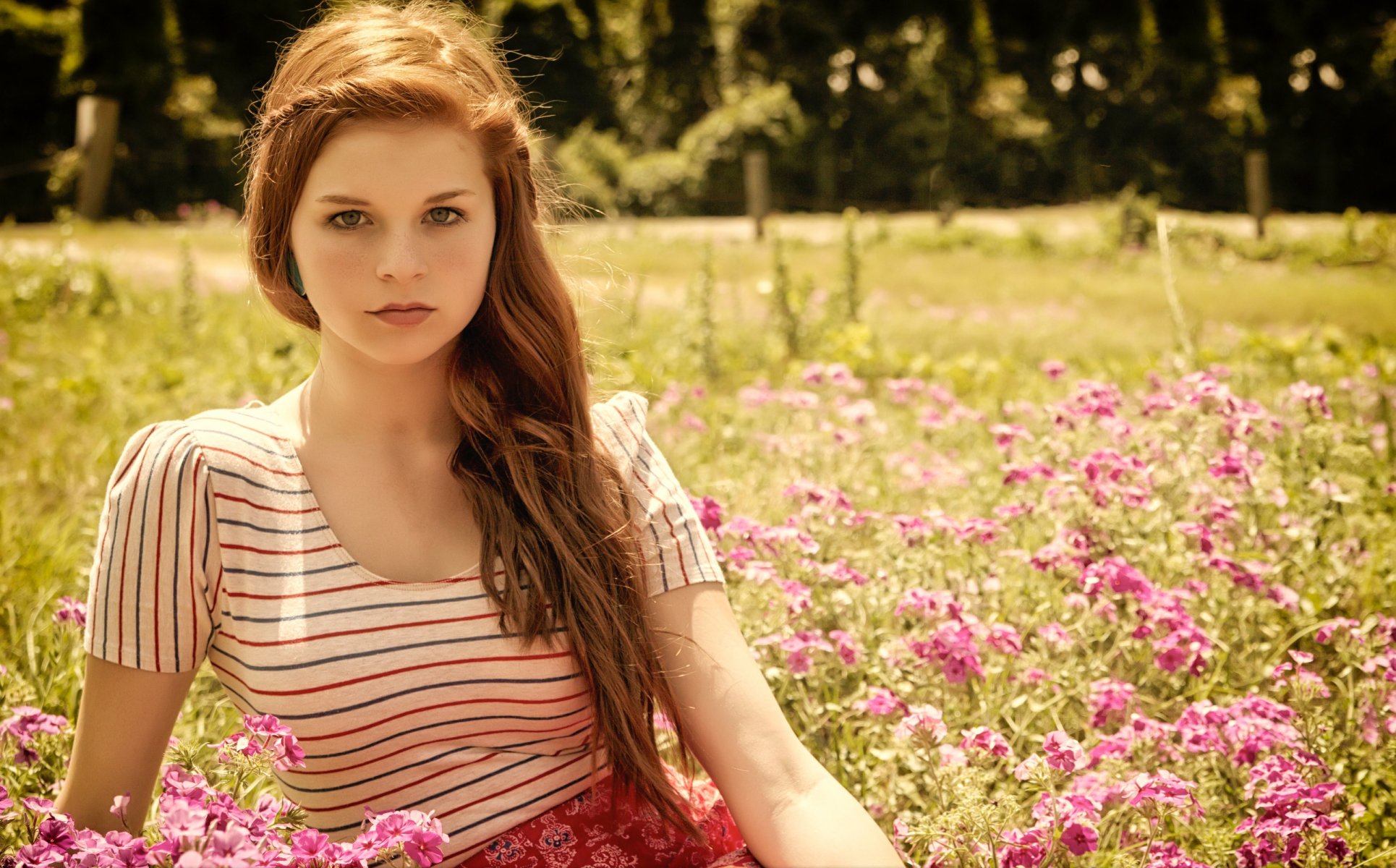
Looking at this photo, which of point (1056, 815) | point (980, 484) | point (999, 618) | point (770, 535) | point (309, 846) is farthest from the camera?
point (980, 484)

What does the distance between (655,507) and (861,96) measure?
22371 millimetres

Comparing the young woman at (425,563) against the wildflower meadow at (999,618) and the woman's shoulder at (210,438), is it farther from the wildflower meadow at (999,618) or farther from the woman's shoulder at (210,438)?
the wildflower meadow at (999,618)

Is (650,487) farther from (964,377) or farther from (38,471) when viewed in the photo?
(964,377)

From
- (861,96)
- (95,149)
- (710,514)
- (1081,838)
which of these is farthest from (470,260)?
(861,96)

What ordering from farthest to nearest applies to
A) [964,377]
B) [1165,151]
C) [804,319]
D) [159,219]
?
1. [1165,151]
2. [159,219]
3. [804,319]
4. [964,377]

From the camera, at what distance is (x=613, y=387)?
459 cm

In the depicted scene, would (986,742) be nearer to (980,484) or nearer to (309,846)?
(309,846)

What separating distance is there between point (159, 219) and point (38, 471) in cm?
1469

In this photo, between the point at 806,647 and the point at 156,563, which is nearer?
the point at 156,563

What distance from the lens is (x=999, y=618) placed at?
8.36ft

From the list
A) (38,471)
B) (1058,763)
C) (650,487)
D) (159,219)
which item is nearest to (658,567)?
(650,487)

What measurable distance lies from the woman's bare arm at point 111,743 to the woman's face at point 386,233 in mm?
526

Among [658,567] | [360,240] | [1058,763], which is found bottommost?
[1058,763]

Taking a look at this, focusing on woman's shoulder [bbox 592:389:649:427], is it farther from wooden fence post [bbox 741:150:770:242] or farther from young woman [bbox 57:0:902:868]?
wooden fence post [bbox 741:150:770:242]
